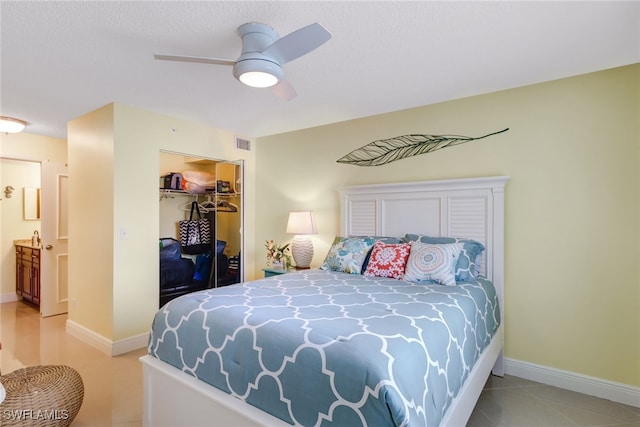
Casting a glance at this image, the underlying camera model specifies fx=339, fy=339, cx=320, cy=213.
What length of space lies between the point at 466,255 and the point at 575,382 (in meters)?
1.21

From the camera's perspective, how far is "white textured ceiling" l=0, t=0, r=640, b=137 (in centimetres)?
179

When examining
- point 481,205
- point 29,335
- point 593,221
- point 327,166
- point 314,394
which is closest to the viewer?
point 314,394

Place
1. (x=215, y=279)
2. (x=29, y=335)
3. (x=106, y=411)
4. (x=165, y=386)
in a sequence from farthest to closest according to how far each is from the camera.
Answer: (x=215, y=279), (x=29, y=335), (x=106, y=411), (x=165, y=386)

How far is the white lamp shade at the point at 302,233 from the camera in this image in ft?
12.8

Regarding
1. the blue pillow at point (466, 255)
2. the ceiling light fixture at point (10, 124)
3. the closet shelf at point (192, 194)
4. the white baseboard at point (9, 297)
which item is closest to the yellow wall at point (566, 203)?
the blue pillow at point (466, 255)

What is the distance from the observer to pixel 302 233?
152 inches

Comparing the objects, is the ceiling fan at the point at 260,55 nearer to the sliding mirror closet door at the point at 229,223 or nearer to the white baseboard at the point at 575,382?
the sliding mirror closet door at the point at 229,223

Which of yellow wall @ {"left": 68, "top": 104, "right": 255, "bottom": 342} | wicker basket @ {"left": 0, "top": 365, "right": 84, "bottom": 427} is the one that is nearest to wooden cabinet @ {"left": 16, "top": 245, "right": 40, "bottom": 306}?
yellow wall @ {"left": 68, "top": 104, "right": 255, "bottom": 342}

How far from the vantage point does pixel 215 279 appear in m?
4.40

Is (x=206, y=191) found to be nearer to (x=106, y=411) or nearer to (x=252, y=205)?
(x=252, y=205)

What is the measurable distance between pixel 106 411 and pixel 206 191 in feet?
9.29

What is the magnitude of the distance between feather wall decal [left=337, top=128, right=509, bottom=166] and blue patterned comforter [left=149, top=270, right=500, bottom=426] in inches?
59.4

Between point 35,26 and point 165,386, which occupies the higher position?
point 35,26

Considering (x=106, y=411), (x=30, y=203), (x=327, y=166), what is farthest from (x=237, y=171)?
(x=30, y=203)
